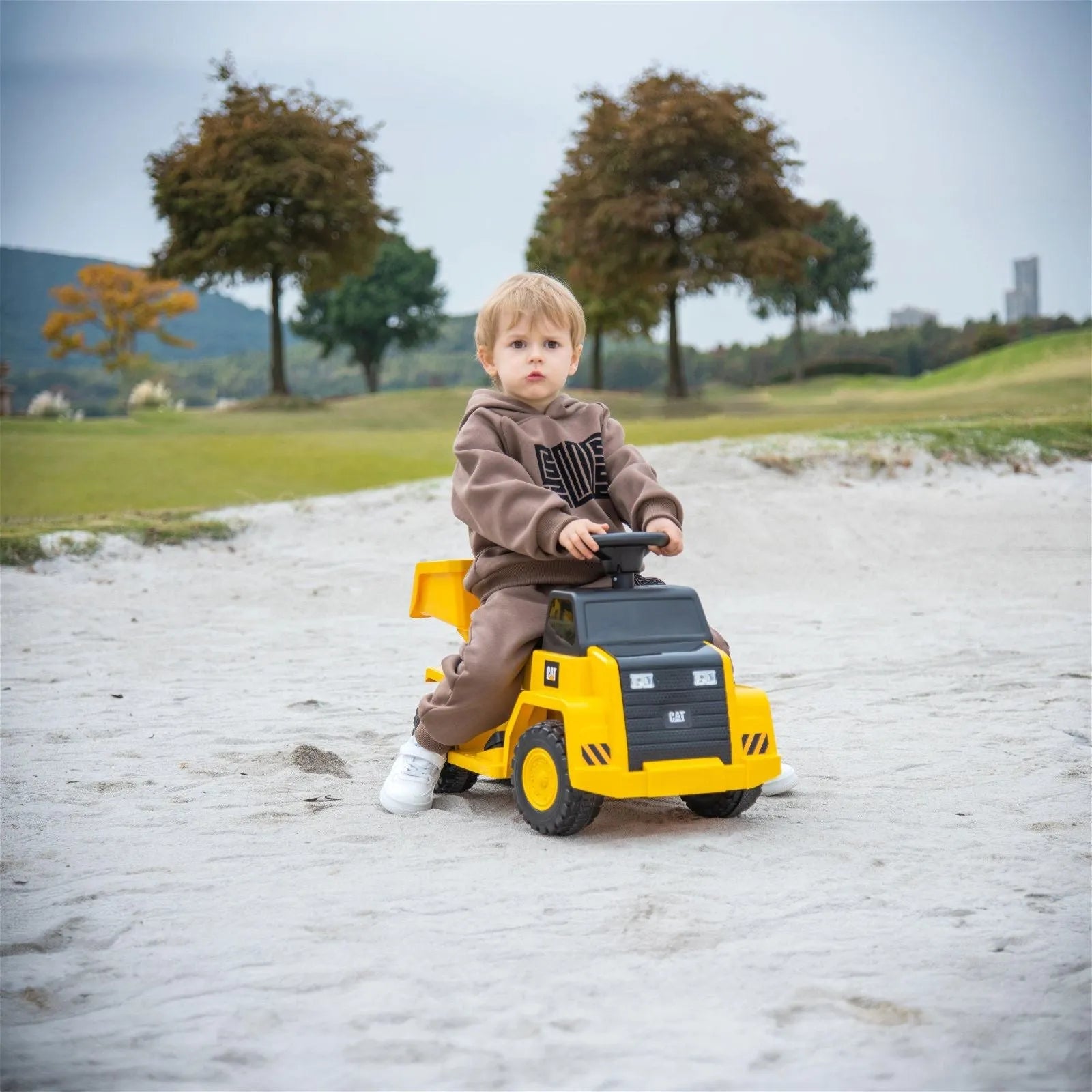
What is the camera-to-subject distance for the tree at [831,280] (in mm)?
22938

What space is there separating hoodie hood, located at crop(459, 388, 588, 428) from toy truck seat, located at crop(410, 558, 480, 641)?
424 mm

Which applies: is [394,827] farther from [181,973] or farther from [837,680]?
[837,680]

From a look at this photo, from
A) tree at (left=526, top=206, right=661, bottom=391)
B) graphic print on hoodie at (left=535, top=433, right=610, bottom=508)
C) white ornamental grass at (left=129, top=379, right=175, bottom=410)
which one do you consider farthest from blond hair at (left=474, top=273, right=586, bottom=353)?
tree at (left=526, top=206, right=661, bottom=391)

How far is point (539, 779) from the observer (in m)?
3.01

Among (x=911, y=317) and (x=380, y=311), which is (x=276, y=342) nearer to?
(x=911, y=317)

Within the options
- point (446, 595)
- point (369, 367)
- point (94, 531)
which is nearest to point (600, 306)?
point (369, 367)

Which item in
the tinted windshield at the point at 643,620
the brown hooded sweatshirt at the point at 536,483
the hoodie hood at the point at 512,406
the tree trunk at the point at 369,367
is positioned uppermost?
the tree trunk at the point at 369,367

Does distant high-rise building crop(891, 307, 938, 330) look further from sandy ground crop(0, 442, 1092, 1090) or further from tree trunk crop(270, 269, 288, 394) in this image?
sandy ground crop(0, 442, 1092, 1090)

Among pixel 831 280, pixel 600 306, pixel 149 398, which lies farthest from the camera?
pixel 831 280

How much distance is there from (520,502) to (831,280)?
22878mm

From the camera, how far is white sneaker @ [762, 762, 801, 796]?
A: 337cm

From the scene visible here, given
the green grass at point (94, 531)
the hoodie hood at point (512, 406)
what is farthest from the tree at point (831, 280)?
the hoodie hood at point (512, 406)

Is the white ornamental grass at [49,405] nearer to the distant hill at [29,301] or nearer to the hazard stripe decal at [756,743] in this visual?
the distant hill at [29,301]

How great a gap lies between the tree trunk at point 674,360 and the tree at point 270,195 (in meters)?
4.48
